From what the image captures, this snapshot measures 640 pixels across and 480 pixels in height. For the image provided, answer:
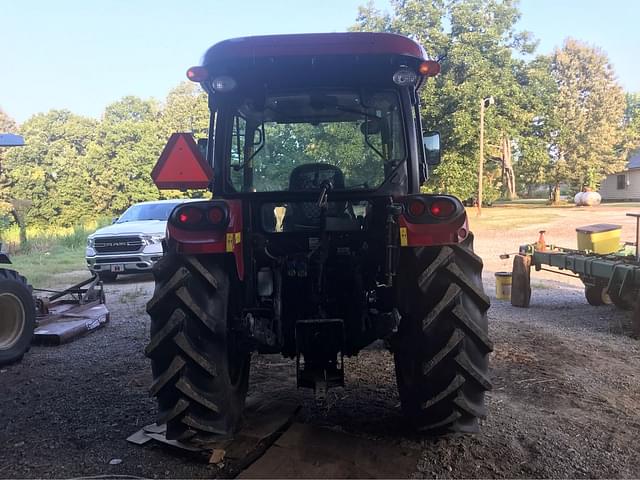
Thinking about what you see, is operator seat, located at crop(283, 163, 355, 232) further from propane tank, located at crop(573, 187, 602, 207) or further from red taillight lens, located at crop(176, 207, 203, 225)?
propane tank, located at crop(573, 187, 602, 207)

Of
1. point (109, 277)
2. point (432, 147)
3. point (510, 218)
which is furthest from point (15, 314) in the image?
point (510, 218)

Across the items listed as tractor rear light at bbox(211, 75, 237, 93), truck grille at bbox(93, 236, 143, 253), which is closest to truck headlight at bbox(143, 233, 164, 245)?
truck grille at bbox(93, 236, 143, 253)

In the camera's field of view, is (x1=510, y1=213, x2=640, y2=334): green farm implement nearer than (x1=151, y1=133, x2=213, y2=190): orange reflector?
No

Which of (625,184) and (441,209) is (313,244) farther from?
(625,184)

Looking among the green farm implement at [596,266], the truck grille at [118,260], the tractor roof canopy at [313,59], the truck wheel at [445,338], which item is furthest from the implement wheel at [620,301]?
the truck grille at [118,260]

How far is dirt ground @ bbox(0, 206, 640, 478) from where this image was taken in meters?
3.29

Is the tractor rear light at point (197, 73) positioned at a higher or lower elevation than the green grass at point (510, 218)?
higher

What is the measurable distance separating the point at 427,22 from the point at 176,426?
28.6 meters

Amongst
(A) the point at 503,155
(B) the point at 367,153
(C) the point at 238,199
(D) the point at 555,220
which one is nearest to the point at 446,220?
(B) the point at 367,153

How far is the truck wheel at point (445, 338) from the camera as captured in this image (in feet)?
10.5

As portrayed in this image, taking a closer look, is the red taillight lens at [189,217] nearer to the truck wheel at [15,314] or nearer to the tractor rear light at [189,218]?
the tractor rear light at [189,218]

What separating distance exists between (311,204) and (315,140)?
20.5 inches

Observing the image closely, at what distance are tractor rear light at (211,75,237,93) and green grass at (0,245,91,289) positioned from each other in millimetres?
9348

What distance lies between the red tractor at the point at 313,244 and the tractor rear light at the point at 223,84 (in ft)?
0.04
